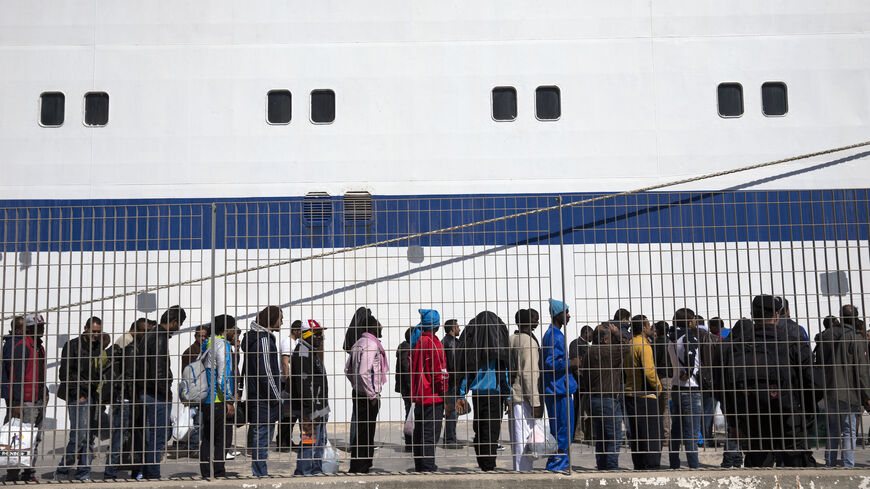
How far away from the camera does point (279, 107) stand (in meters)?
10.3

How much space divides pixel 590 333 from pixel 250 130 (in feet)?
15.8

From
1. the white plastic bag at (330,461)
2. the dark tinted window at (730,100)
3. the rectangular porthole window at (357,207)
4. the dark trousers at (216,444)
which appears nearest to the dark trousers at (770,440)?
the white plastic bag at (330,461)

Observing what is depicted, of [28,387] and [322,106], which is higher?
[322,106]

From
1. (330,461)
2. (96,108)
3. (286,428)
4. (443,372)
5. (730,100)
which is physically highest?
(96,108)

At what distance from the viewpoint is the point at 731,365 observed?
5.88 metres

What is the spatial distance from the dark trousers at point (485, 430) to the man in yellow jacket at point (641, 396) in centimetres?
100

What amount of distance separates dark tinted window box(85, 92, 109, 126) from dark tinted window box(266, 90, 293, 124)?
1.99 meters

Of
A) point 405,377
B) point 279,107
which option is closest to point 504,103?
point 279,107

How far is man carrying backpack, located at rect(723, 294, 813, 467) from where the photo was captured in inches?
230

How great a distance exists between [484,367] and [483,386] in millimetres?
150

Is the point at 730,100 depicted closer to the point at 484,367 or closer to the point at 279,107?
the point at 279,107

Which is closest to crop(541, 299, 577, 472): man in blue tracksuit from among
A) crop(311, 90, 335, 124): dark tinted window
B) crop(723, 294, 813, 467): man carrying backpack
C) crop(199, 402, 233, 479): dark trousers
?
crop(723, 294, 813, 467): man carrying backpack

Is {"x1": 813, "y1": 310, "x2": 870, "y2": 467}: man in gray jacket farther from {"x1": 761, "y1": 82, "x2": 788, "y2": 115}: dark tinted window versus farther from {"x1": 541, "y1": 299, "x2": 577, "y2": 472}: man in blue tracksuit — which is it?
{"x1": 761, "y1": 82, "x2": 788, "y2": 115}: dark tinted window

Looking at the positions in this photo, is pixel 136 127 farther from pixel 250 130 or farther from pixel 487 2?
pixel 487 2
